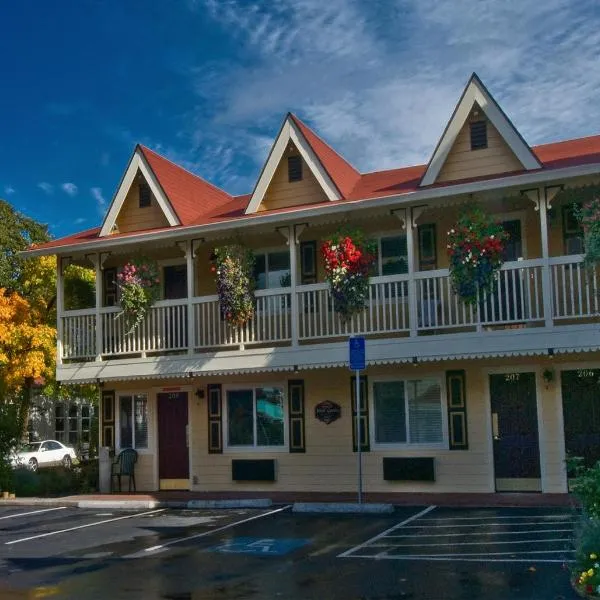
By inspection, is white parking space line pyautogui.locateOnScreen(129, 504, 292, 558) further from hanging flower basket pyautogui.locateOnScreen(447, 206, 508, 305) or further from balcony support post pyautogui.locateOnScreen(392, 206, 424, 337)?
hanging flower basket pyautogui.locateOnScreen(447, 206, 508, 305)

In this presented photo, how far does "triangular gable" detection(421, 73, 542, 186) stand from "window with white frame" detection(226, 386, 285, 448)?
5969mm

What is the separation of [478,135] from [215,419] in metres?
8.69

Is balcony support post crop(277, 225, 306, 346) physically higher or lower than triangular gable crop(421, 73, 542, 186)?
lower

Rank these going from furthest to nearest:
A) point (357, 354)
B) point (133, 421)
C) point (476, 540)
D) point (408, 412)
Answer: point (133, 421), point (408, 412), point (357, 354), point (476, 540)

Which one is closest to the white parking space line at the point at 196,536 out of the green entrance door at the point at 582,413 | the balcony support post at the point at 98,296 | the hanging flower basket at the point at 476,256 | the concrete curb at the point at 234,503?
the concrete curb at the point at 234,503

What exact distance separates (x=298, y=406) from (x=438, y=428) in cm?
321

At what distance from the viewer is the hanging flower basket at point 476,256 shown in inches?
612

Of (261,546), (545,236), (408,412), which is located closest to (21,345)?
(408,412)

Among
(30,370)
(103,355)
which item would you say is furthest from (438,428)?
(30,370)

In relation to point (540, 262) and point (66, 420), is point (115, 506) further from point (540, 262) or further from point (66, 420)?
point (66, 420)

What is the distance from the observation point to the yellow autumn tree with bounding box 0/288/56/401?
25125 mm

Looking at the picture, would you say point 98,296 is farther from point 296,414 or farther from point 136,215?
point 296,414

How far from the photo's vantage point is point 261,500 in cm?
1658

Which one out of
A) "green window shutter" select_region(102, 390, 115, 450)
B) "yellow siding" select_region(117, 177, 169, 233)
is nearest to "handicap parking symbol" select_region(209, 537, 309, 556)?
"green window shutter" select_region(102, 390, 115, 450)
